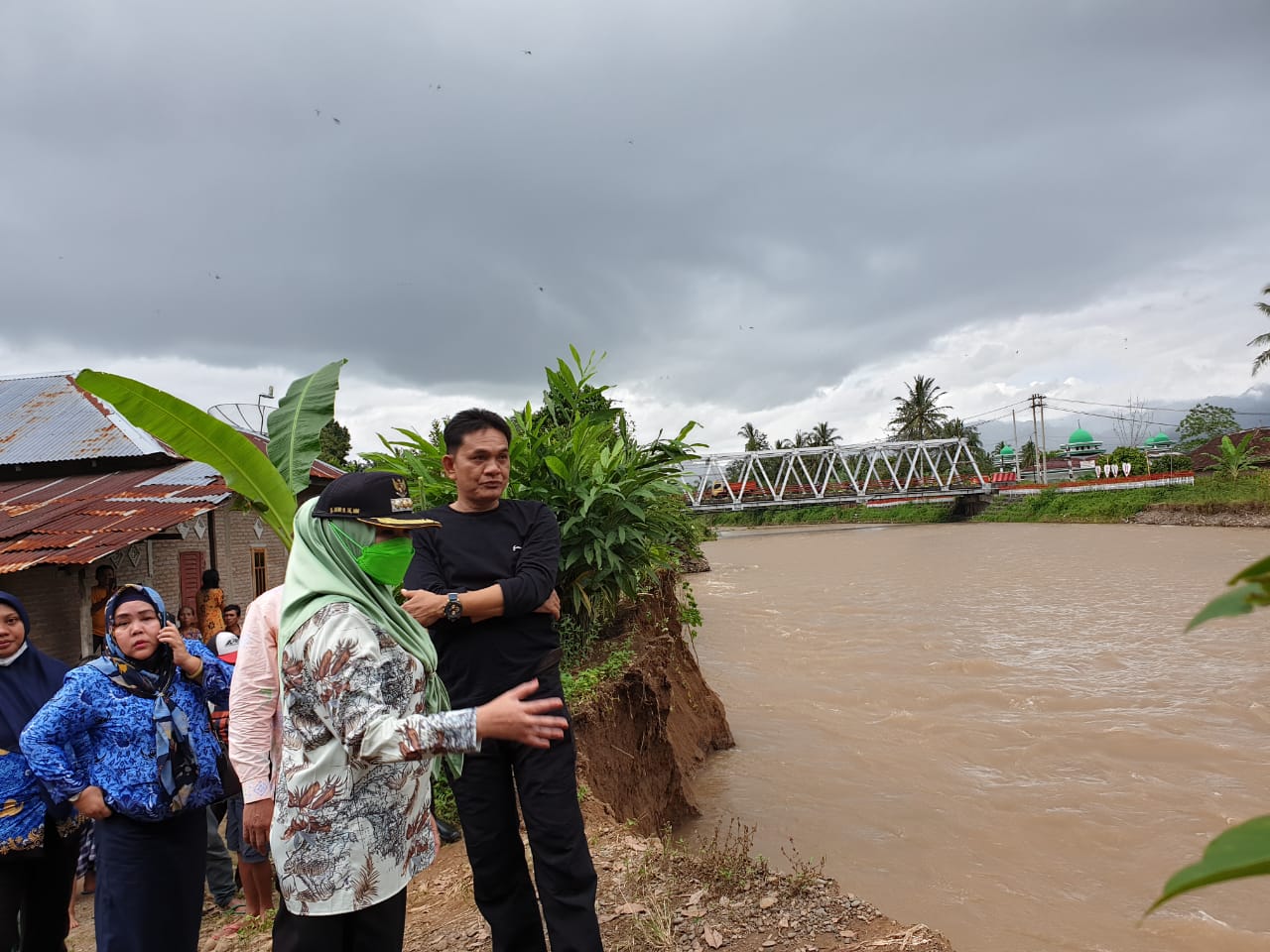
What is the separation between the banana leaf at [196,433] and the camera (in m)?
3.16

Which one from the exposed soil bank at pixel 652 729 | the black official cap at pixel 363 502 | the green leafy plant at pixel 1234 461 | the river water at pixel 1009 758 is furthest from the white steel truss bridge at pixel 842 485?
the black official cap at pixel 363 502

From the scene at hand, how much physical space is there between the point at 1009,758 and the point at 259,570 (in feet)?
29.1

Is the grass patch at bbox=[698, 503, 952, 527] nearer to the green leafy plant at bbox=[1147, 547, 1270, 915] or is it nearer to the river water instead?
the river water

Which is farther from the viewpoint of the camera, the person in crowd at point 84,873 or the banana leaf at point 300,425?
the banana leaf at point 300,425

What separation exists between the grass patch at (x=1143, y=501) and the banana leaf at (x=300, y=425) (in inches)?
1107

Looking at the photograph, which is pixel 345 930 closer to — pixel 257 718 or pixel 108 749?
pixel 257 718

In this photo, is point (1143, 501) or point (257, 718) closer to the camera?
point (257, 718)

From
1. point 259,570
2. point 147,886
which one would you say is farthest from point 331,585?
point 259,570

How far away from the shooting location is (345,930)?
1814 millimetres

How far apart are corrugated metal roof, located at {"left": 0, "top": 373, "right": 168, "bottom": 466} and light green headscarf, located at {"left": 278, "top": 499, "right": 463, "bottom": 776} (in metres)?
7.39

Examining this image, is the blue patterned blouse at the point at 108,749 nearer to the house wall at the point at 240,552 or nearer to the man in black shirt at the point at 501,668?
the man in black shirt at the point at 501,668

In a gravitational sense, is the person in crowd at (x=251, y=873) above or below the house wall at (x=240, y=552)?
below

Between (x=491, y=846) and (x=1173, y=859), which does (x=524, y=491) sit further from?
(x=1173, y=859)

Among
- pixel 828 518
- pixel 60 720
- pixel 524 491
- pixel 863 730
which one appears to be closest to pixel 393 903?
pixel 60 720
